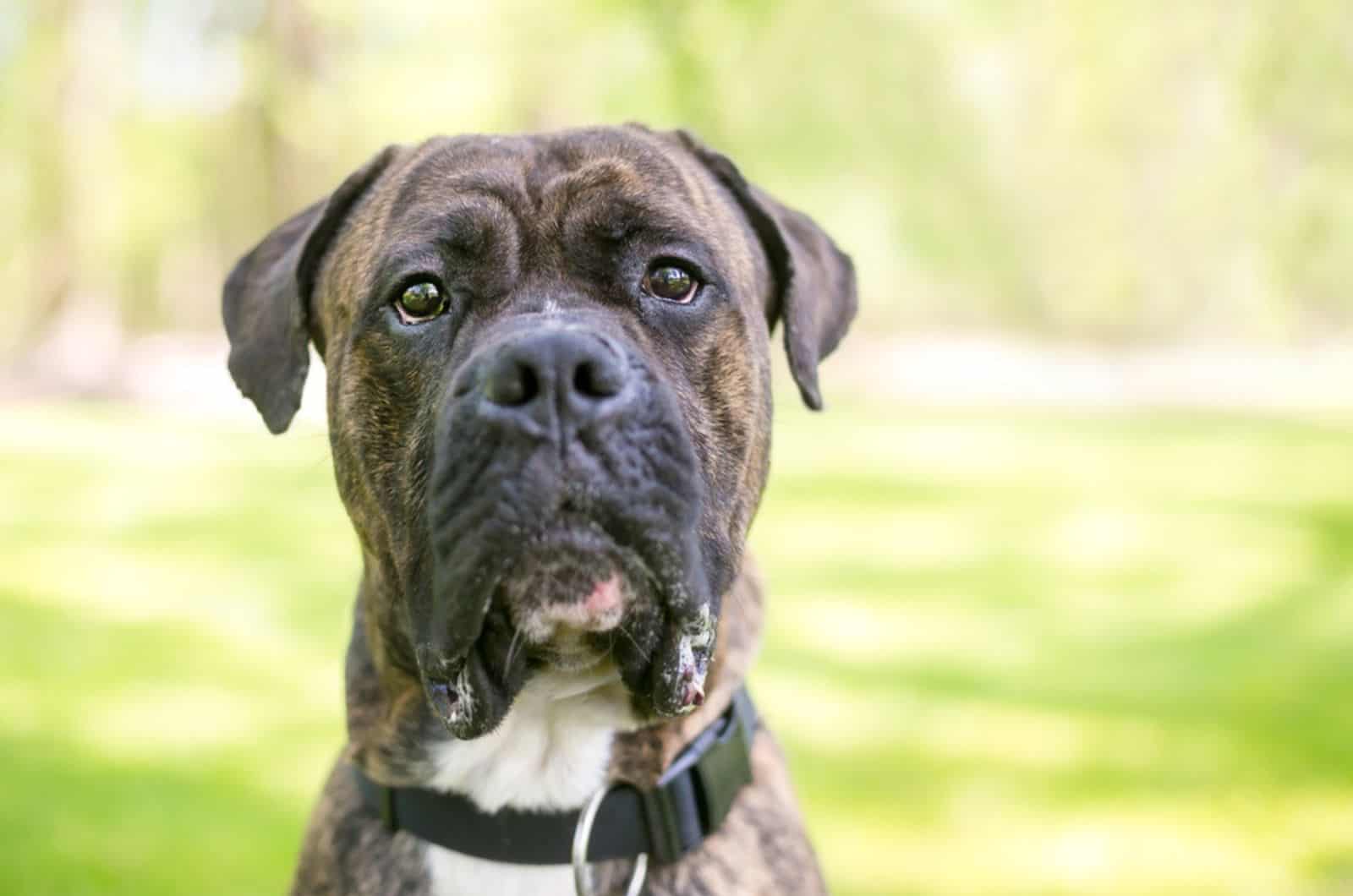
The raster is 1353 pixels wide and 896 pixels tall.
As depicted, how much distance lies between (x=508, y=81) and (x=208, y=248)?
40.1 feet

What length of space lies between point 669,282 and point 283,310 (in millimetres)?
889

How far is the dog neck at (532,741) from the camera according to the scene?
9.43ft

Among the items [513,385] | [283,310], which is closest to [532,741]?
[513,385]

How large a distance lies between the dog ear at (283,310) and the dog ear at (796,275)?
0.77 metres

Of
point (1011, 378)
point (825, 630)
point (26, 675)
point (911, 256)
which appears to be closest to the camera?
point (26, 675)

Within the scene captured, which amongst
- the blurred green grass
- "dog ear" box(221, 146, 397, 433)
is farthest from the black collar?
the blurred green grass

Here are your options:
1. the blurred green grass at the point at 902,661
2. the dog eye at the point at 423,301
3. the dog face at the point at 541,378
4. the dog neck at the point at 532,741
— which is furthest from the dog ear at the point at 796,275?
the blurred green grass at the point at 902,661

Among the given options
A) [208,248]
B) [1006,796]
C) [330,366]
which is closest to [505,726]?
[330,366]

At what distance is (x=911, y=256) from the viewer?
19000mm

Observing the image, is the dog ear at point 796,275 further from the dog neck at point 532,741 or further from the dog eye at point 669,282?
the dog neck at point 532,741

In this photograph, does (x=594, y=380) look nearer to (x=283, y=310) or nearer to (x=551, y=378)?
(x=551, y=378)

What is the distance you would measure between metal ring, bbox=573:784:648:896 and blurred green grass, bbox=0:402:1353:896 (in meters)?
2.80

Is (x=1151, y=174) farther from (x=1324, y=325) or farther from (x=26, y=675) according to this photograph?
(x=26, y=675)

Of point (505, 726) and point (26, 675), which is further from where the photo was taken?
point (26, 675)
